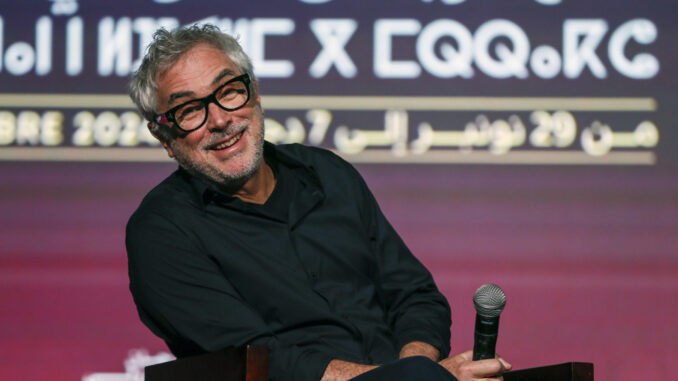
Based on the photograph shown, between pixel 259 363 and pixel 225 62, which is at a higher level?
pixel 225 62

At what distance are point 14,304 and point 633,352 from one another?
212 cm

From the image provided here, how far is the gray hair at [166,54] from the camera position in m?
2.12

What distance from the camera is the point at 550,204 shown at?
3.17m

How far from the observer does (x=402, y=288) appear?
219cm

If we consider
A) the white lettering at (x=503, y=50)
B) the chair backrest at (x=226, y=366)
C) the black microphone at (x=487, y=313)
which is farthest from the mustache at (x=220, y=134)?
the white lettering at (x=503, y=50)

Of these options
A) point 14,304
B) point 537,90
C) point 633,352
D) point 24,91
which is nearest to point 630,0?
point 537,90

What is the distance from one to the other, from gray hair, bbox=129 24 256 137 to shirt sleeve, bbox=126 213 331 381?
0.96ft

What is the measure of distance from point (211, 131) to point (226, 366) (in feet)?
1.94

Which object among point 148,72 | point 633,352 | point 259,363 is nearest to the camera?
point 259,363

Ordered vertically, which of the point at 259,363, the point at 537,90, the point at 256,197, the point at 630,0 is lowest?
the point at 259,363

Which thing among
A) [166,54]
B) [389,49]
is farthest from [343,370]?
[389,49]

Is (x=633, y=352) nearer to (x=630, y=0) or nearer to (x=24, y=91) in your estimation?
(x=630, y=0)

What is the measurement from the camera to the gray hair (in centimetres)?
212

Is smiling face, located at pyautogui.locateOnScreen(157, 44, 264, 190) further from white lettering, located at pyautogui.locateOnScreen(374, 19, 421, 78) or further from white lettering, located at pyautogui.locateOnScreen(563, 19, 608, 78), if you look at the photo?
white lettering, located at pyautogui.locateOnScreen(563, 19, 608, 78)
